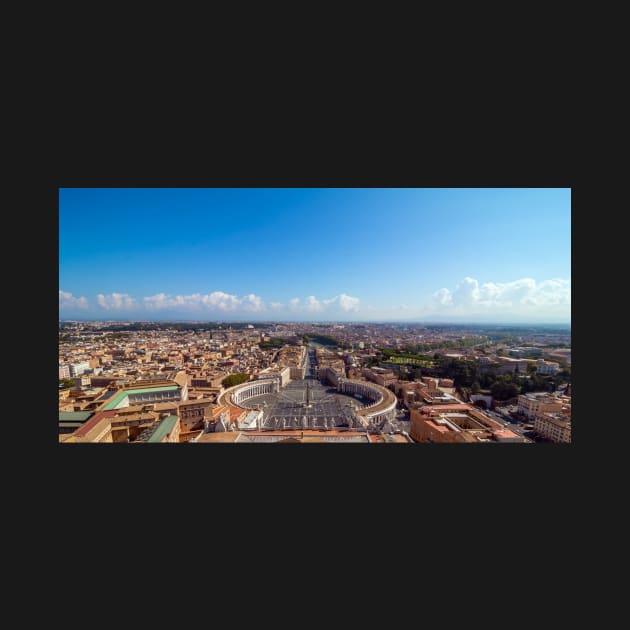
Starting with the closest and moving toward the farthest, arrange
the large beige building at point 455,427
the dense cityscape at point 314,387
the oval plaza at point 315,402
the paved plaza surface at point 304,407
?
the large beige building at point 455,427, the dense cityscape at point 314,387, the oval plaza at point 315,402, the paved plaza surface at point 304,407

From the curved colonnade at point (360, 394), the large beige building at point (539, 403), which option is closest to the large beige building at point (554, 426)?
the large beige building at point (539, 403)

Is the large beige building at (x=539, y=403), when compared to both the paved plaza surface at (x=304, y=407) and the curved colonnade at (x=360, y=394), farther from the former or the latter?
the paved plaza surface at (x=304, y=407)

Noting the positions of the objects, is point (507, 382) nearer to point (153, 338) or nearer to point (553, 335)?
point (553, 335)

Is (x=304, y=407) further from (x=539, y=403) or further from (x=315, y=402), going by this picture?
(x=539, y=403)

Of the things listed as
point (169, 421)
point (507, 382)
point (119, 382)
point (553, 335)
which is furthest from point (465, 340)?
point (119, 382)

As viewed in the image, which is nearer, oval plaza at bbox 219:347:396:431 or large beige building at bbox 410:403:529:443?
large beige building at bbox 410:403:529:443

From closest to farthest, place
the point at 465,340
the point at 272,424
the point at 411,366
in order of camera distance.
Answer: the point at 272,424 → the point at 411,366 → the point at 465,340

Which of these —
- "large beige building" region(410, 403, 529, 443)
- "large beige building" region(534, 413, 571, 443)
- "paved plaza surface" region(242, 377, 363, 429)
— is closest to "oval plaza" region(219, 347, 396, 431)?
"paved plaza surface" region(242, 377, 363, 429)

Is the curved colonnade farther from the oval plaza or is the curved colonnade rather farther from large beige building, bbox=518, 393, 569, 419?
large beige building, bbox=518, 393, 569, 419
